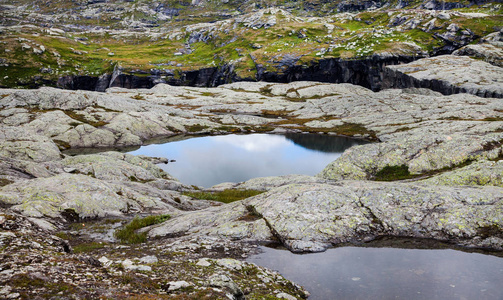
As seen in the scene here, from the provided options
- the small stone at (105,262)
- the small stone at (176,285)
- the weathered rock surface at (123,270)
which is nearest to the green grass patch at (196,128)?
the weathered rock surface at (123,270)

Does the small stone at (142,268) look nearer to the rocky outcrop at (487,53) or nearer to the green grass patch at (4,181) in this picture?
the green grass patch at (4,181)

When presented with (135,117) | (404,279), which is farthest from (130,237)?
(135,117)

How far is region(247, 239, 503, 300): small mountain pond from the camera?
39.2ft

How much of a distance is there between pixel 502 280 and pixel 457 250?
101 inches

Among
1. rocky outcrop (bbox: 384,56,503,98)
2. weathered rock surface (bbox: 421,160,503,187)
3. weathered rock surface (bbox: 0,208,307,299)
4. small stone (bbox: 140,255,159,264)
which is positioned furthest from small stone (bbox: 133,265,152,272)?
rocky outcrop (bbox: 384,56,503,98)

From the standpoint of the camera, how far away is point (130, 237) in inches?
689

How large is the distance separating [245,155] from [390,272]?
66.1 m

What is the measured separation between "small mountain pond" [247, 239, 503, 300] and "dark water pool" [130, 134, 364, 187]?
140 feet

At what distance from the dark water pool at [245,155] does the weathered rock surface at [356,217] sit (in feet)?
123

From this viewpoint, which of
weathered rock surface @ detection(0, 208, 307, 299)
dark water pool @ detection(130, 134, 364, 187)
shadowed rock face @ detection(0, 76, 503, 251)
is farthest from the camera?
dark water pool @ detection(130, 134, 364, 187)

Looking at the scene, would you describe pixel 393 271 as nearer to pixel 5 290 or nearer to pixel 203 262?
pixel 203 262

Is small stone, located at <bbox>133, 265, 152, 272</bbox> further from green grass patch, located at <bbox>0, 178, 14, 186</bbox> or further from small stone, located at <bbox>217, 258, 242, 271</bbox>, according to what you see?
green grass patch, located at <bbox>0, 178, 14, 186</bbox>

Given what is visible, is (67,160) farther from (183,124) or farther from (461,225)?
(183,124)

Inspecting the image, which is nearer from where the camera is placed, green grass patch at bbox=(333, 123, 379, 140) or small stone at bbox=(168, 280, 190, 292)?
small stone at bbox=(168, 280, 190, 292)
